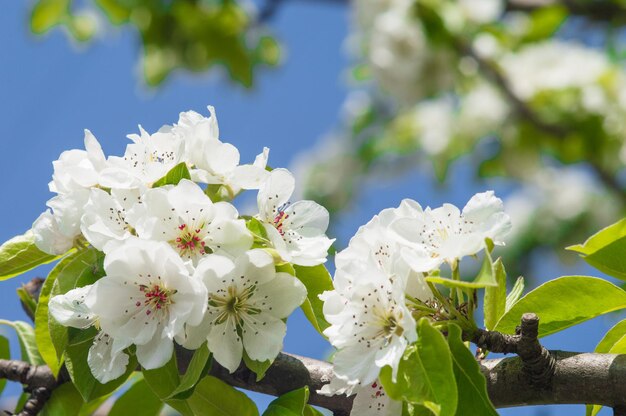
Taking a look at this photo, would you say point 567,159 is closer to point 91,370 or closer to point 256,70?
point 256,70

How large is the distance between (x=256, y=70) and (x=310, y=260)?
11.8 ft

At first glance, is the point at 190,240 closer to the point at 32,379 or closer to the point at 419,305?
the point at 419,305

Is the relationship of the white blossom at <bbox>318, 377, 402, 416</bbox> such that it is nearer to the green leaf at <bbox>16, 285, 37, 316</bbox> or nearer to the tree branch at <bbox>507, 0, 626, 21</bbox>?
the green leaf at <bbox>16, 285, 37, 316</bbox>

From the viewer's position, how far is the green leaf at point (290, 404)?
33.8 inches

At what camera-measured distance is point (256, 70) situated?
14.5ft

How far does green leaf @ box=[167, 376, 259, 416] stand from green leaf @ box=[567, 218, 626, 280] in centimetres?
39

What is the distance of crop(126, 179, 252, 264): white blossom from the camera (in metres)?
0.88

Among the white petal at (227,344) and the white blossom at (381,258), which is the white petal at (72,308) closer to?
the white petal at (227,344)

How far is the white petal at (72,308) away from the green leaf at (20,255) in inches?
6.5

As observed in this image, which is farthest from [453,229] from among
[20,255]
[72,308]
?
[20,255]

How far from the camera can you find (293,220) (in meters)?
1.00

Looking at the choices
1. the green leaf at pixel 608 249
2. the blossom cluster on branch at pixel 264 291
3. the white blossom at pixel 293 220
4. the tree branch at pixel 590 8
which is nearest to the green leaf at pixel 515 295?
the blossom cluster on branch at pixel 264 291

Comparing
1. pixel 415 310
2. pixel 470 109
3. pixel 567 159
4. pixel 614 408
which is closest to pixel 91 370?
pixel 415 310


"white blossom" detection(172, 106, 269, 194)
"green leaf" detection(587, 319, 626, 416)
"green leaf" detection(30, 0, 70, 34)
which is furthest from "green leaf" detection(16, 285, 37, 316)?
"green leaf" detection(30, 0, 70, 34)
